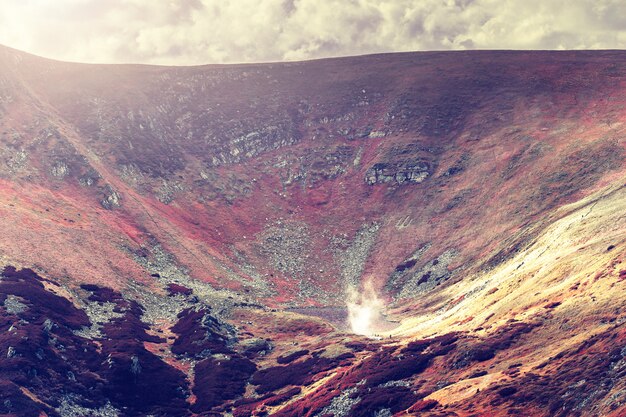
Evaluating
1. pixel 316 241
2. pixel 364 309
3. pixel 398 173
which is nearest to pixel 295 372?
pixel 364 309

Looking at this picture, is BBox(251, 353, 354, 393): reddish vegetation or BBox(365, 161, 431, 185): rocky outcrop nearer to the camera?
BBox(251, 353, 354, 393): reddish vegetation

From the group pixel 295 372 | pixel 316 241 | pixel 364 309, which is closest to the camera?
pixel 295 372

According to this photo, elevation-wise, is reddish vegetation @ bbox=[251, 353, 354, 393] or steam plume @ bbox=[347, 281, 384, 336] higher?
steam plume @ bbox=[347, 281, 384, 336]

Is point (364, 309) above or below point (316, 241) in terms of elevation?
below

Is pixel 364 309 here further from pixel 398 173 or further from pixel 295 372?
pixel 398 173

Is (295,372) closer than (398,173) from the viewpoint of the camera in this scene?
Yes

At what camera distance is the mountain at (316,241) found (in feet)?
214

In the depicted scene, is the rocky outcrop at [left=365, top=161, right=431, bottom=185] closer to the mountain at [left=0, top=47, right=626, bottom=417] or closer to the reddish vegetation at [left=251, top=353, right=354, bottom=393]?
the mountain at [left=0, top=47, right=626, bottom=417]

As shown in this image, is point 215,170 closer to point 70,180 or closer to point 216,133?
point 216,133

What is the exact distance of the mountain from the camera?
65.4m

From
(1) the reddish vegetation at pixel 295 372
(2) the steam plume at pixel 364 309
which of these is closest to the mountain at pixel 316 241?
(1) the reddish vegetation at pixel 295 372

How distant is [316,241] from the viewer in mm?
142500

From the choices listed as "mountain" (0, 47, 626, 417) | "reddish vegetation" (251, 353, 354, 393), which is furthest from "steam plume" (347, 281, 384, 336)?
"reddish vegetation" (251, 353, 354, 393)

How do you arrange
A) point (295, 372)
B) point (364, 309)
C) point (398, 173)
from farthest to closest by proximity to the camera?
1. point (398, 173)
2. point (364, 309)
3. point (295, 372)
